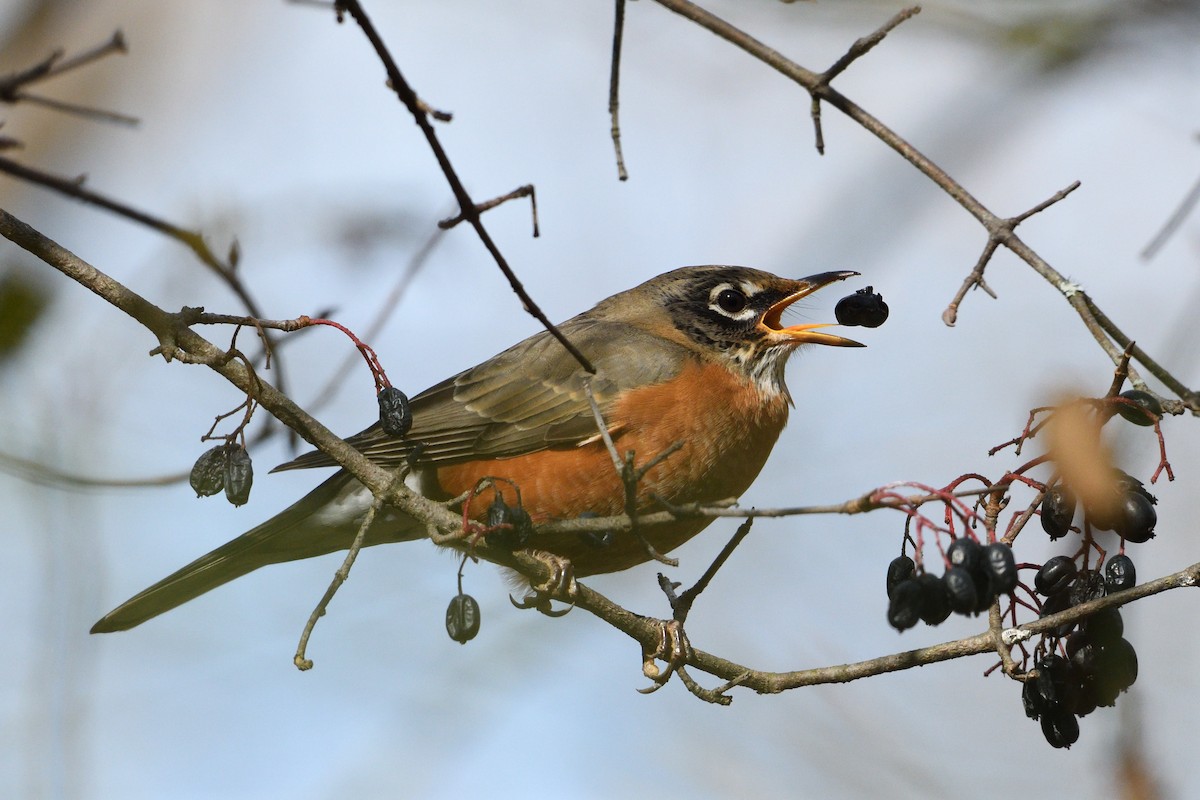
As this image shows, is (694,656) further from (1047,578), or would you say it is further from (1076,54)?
(1076,54)

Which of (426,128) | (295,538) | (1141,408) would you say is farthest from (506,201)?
(295,538)

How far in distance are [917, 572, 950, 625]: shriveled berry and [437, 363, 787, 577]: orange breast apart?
2.02 metres

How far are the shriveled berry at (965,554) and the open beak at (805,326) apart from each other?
104 inches

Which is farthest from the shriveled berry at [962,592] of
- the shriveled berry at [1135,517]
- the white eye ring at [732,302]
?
the white eye ring at [732,302]

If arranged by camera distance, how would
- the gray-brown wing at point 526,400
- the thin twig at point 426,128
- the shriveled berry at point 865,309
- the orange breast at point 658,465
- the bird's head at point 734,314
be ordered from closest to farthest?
the thin twig at point 426,128, the shriveled berry at point 865,309, the orange breast at point 658,465, the gray-brown wing at point 526,400, the bird's head at point 734,314

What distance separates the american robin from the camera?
527cm

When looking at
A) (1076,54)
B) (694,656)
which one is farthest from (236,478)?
(1076,54)

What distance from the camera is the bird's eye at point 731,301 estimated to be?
21.0ft

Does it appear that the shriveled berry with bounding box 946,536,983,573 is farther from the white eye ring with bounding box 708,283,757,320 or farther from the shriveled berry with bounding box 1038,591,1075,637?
the white eye ring with bounding box 708,283,757,320

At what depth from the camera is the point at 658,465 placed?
5195 mm

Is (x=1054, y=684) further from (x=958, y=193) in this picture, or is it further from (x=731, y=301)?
(x=731, y=301)

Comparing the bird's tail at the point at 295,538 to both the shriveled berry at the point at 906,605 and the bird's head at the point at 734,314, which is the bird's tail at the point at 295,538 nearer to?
the bird's head at the point at 734,314

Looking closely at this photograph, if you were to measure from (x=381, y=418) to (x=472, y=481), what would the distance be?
1977mm

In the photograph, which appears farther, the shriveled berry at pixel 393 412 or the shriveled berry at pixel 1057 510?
the shriveled berry at pixel 393 412
